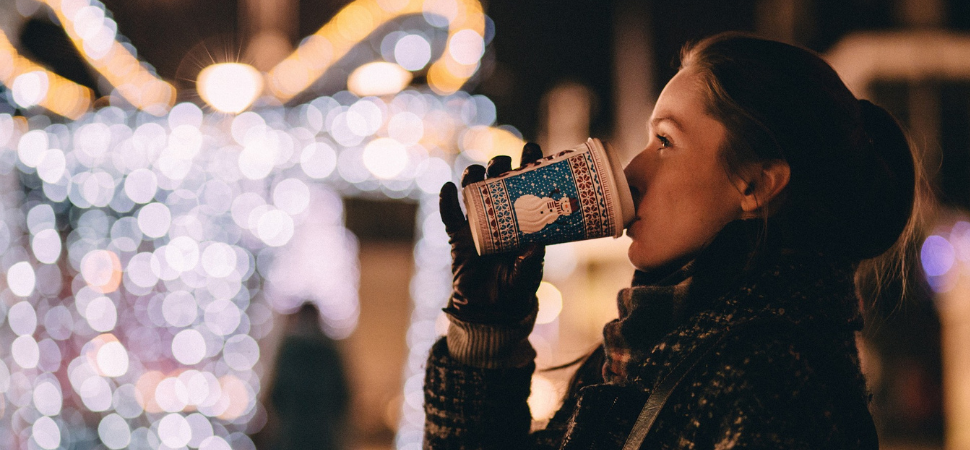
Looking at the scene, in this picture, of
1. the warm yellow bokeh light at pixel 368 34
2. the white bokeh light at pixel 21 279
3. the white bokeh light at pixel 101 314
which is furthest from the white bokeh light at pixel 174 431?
the warm yellow bokeh light at pixel 368 34

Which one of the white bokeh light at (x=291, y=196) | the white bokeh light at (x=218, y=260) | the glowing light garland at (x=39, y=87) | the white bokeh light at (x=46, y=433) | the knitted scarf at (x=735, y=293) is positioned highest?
the glowing light garland at (x=39, y=87)

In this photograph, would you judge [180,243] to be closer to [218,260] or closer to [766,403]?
[218,260]

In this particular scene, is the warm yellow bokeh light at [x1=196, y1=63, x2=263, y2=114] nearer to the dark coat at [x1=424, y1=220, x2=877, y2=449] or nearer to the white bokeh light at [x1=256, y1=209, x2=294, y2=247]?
the white bokeh light at [x1=256, y1=209, x2=294, y2=247]

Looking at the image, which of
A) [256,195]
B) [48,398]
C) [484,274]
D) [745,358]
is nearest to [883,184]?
[745,358]

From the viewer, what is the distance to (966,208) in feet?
12.8

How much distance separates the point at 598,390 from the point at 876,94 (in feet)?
12.9

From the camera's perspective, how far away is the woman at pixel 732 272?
0.73 m

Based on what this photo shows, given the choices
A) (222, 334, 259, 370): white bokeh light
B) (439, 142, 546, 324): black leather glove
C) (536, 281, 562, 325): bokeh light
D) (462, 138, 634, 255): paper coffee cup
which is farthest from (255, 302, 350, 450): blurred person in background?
(536, 281, 562, 325): bokeh light

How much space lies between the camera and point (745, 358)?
2.40 feet

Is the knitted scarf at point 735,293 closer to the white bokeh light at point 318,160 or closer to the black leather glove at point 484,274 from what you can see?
the black leather glove at point 484,274

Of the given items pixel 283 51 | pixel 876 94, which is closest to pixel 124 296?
pixel 283 51

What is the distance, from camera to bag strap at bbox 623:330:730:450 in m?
0.76

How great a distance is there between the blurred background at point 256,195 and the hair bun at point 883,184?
1.43m

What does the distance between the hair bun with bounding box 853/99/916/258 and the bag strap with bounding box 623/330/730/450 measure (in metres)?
0.33
